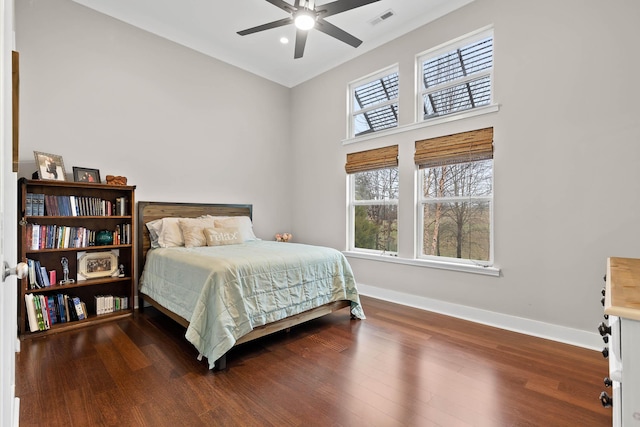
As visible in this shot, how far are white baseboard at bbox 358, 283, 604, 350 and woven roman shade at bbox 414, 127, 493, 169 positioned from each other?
1563mm

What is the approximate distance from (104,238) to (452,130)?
3859mm

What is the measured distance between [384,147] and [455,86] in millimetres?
1038

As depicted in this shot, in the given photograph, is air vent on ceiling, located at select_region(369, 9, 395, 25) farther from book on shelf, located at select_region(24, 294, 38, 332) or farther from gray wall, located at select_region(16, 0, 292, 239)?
book on shelf, located at select_region(24, 294, 38, 332)

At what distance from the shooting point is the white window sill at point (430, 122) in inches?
122

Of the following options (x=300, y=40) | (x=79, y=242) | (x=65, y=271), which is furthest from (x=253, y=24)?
(x=65, y=271)

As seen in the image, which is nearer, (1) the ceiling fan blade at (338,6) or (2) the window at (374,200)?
(1) the ceiling fan blade at (338,6)

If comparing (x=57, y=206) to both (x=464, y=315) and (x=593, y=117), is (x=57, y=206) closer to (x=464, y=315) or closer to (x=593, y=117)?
(x=464, y=315)

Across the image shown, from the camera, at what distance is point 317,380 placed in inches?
81.6

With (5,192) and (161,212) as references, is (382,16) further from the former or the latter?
(5,192)

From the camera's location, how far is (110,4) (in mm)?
3340

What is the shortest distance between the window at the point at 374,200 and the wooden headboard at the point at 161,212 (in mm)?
1848

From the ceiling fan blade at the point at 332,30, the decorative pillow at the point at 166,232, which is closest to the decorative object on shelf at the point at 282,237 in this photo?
the decorative pillow at the point at 166,232

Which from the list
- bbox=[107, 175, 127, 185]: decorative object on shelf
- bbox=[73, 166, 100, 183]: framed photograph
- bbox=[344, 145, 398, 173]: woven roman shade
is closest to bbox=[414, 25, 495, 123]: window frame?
bbox=[344, 145, 398, 173]: woven roman shade

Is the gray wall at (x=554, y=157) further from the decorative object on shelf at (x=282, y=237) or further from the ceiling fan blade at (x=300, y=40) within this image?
the decorative object on shelf at (x=282, y=237)
